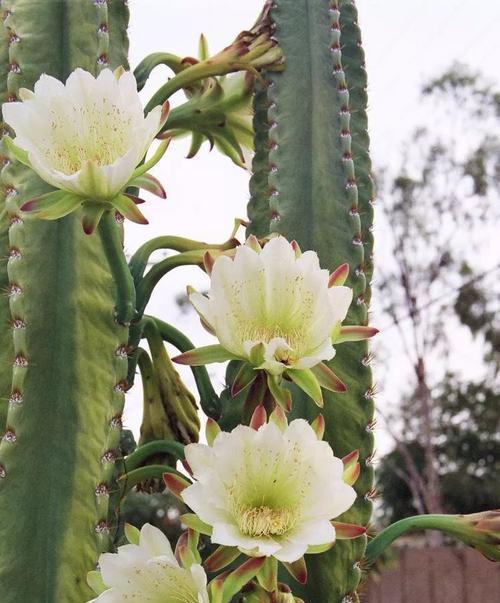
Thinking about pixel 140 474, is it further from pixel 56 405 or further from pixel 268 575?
pixel 268 575

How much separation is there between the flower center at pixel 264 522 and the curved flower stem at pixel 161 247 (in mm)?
367

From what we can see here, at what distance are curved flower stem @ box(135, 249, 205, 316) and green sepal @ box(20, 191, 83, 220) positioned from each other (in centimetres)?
22

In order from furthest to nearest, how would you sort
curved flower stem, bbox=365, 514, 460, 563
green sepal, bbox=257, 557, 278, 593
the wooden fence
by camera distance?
the wooden fence, curved flower stem, bbox=365, 514, 460, 563, green sepal, bbox=257, 557, 278, 593

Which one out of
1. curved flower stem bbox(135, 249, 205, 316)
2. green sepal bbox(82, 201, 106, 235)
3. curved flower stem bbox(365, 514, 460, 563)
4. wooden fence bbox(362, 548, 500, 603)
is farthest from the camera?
wooden fence bbox(362, 548, 500, 603)

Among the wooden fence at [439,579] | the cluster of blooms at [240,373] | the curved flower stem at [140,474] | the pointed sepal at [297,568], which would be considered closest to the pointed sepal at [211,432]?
the cluster of blooms at [240,373]

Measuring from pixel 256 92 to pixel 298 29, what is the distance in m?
0.09

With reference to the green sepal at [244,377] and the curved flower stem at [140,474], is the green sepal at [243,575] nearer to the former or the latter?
the green sepal at [244,377]

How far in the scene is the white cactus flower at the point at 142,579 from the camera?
2.16 feet

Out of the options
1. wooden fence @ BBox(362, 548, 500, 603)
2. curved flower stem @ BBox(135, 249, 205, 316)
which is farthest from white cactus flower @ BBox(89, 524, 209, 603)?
wooden fence @ BBox(362, 548, 500, 603)

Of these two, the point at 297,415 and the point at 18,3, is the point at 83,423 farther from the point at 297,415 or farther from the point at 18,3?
the point at 18,3

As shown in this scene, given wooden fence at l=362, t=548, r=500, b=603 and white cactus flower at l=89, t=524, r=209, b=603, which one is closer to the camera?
white cactus flower at l=89, t=524, r=209, b=603

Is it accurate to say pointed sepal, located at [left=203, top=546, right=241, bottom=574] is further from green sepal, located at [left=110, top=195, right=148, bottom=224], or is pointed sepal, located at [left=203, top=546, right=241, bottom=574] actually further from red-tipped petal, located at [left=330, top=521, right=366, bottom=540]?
green sepal, located at [left=110, top=195, right=148, bottom=224]

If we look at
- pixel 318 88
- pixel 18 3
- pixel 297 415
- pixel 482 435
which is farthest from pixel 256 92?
pixel 482 435

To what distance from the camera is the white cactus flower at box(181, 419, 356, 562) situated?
64 cm
